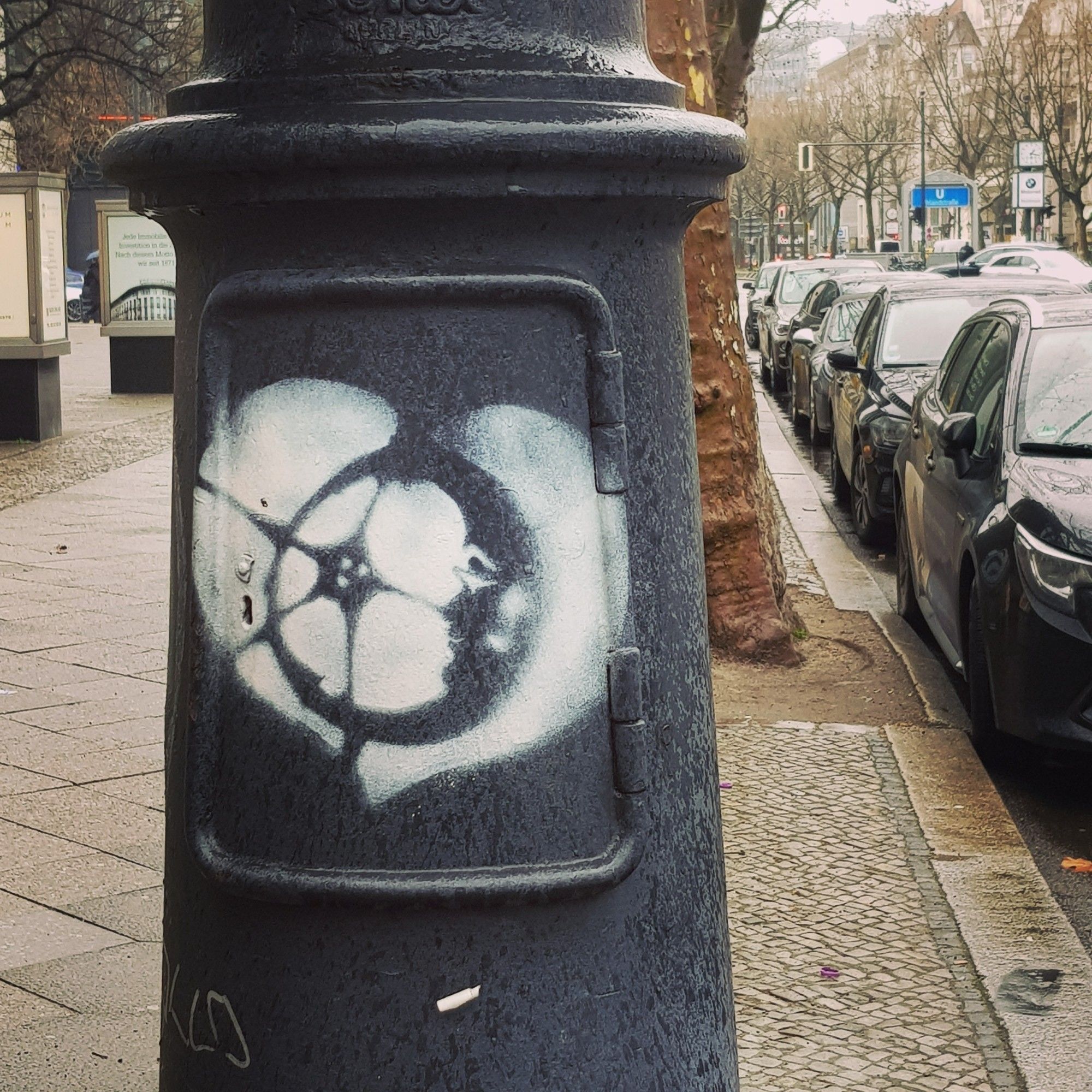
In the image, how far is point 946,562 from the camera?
683 centimetres

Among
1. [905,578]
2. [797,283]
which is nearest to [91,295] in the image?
[797,283]

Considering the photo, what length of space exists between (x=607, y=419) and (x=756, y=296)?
3372 cm

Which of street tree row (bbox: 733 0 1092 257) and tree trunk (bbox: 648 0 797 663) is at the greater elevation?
street tree row (bbox: 733 0 1092 257)

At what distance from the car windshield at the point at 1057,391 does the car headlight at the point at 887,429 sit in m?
3.64

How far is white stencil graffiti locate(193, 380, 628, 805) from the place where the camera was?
1.89 meters

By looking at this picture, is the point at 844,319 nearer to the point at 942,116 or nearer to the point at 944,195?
the point at 944,195

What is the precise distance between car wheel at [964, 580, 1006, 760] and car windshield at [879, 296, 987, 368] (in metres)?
5.93

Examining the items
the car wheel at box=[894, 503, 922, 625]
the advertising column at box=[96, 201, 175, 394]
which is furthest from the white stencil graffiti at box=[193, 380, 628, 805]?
the advertising column at box=[96, 201, 175, 394]

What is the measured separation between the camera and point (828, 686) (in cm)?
701

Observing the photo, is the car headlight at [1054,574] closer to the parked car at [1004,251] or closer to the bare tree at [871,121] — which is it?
the parked car at [1004,251]

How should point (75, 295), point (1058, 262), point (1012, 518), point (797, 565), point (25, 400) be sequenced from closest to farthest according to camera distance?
point (1012, 518), point (797, 565), point (25, 400), point (1058, 262), point (75, 295)

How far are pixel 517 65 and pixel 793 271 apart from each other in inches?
1091

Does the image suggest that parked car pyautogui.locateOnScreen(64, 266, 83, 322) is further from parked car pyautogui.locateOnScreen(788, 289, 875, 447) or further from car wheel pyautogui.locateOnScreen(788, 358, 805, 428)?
parked car pyautogui.locateOnScreen(788, 289, 875, 447)

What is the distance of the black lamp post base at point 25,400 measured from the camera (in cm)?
1524
